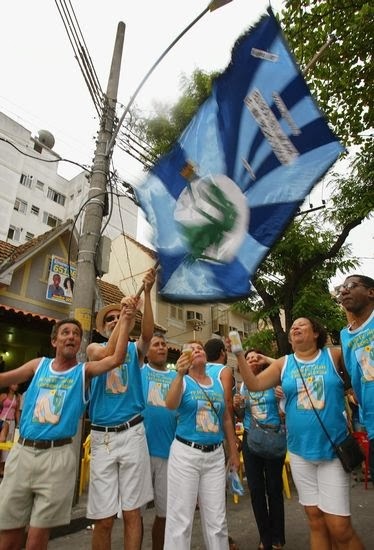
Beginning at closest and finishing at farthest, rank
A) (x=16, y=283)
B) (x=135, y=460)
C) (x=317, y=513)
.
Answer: (x=317, y=513) < (x=135, y=460) < (x=16, y=283)

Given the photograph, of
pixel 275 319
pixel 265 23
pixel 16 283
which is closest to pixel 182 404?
pixel 265 23

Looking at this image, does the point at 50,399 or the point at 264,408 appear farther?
the point at 264,408

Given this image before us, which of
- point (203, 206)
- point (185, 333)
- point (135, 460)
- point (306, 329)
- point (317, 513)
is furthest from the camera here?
point (185, 333)

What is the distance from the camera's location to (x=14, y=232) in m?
30.5

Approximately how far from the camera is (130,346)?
3.46 m

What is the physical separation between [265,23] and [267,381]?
335cm

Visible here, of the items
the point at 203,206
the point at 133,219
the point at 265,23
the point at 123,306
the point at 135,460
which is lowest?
the point at 135,460

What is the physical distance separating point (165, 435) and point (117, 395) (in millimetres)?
710

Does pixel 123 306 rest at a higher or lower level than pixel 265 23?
lower

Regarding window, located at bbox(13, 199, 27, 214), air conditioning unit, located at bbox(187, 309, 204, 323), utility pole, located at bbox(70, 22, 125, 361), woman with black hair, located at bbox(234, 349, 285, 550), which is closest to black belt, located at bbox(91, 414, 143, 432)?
woman with black hair, located at bbox(234, 349, 285, 550)

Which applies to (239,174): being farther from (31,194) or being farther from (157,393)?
(31,194)

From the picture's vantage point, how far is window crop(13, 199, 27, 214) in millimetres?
30980

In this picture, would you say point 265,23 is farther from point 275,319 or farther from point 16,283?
point 16,283

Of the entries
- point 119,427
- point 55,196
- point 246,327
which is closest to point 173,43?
point 119,427
